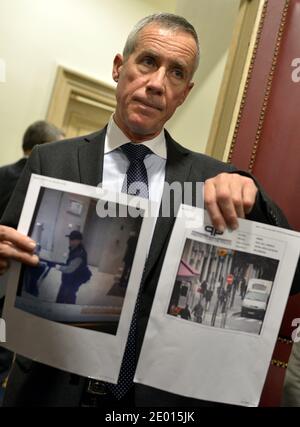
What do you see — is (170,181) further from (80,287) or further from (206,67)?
(206,67)

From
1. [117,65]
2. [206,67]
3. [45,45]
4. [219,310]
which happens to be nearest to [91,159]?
[117,65]

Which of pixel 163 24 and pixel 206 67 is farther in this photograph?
pixel 206 67

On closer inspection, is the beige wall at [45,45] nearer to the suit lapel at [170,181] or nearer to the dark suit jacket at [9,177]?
the dark suit jacket at [9,177]

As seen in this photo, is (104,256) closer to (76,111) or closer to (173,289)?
(173,289)

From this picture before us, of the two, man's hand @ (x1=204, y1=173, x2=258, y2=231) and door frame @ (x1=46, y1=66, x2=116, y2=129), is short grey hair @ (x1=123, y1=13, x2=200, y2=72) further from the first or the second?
door frame @ (x1=46, y1=66, x2=116, y2=129)

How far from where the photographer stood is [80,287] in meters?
0.69

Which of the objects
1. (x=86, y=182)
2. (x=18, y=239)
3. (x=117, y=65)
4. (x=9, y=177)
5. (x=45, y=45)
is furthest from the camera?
(x=45, y=45)

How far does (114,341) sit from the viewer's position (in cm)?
68

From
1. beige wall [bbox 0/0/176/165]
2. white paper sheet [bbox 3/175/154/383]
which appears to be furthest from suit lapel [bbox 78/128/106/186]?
beige wall [bbox 0/0/176/165]

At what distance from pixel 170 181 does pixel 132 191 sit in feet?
0.25

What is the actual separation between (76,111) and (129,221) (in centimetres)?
265

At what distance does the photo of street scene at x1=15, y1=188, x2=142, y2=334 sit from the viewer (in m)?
0.69

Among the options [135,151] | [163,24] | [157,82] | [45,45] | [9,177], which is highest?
[45,45]

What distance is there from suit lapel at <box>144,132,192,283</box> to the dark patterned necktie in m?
0.04
